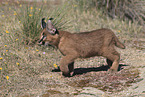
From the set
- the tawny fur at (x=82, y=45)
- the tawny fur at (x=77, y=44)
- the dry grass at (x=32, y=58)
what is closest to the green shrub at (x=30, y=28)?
the dry grass at (x=32, y=58)

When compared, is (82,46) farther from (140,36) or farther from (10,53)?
(140,36)

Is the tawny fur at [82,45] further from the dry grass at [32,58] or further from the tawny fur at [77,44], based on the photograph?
the dry grass at [32,58]

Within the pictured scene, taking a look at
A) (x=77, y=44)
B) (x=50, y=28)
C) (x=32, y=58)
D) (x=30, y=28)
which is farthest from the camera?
(x=30, y=28)

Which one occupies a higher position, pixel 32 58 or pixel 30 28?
pixel 30 28

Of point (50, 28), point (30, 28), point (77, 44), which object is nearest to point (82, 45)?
point (77, 44)

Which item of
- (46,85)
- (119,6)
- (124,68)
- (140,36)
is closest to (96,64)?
(124,68)

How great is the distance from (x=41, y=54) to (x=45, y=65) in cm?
61

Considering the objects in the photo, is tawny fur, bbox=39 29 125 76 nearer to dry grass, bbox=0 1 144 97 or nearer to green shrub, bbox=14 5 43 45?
dry grass, bbox=0 1 144 97

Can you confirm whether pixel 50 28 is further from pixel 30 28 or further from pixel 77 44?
pixel 30 28

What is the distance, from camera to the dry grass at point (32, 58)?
4863mm

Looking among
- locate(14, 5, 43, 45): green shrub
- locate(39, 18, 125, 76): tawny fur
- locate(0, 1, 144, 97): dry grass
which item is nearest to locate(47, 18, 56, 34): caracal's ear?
locate(39, 18, 125, 76): tawny fur

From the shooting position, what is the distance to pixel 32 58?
21.2 feet

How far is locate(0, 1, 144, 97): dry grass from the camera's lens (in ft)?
16.0

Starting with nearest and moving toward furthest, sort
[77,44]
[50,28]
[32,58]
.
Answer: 1. [50,28]
2. [77,44]
3. [32,58]
